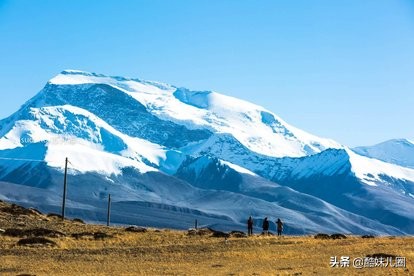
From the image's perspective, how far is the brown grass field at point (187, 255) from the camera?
1699 inches

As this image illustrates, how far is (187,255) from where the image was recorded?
52.2 m

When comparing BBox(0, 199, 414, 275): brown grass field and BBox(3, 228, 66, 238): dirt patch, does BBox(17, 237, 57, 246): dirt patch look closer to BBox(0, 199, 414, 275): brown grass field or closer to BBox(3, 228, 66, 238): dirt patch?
BBox(0, 199, 414, 275): brown grass field

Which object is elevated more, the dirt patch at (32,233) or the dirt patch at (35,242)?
the dirt patch at (35,242)

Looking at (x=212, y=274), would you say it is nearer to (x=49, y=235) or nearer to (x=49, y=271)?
(x=49, y=271)

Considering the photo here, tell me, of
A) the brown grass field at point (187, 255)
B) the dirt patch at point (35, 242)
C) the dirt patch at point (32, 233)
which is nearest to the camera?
the brown grass field at point (187, 255)

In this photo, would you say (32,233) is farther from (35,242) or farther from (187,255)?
(187,255)

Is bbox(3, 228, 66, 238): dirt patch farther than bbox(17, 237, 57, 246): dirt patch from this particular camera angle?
Yes

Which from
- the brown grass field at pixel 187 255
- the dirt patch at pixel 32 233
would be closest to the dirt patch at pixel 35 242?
the brown grass field at pixel 187 255

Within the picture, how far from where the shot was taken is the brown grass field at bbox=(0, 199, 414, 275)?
4316 cm

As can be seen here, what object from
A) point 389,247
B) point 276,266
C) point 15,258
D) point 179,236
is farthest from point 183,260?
point 179,236

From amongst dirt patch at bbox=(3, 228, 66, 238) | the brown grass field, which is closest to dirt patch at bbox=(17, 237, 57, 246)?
the brown grass field

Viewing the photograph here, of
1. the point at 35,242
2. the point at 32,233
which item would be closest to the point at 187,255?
the point at 35,242

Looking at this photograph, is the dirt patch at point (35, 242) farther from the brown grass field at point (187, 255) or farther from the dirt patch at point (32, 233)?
the dirt patch at point (32, 233)

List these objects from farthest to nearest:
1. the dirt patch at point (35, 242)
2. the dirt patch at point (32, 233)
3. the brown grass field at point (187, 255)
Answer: the dirt patch at point (32, 233) → the dirt patch at point (35, 242) → the brown grass field at point (187, 255)
